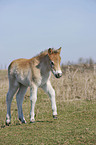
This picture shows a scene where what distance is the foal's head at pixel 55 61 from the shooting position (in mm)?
6557

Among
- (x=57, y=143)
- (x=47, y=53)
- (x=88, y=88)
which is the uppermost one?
(x=47, y=53)

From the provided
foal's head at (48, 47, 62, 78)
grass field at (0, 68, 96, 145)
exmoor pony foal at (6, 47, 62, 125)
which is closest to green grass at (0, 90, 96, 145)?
grass field at (0, 68, 96, 145)

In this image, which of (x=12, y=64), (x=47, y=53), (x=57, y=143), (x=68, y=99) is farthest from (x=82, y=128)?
(x=68, y=99)

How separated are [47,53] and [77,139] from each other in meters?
2.97

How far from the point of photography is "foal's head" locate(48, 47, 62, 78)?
6557 mm

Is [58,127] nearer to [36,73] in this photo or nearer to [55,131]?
[55,131]

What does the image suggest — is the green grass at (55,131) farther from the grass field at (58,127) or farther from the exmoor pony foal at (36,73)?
the exmoor pony foal at (36,73)

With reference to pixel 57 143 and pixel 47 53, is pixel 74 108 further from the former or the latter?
pixel 57 143

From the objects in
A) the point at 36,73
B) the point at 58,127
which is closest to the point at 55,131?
the point at 58,127

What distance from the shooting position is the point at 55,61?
6.68 meters

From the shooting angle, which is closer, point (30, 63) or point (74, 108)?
point (30, 63)

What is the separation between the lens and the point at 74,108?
9.86 m

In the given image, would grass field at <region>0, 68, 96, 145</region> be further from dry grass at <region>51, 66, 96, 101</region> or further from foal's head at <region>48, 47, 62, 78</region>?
foal's head at <region>48, 47, 62, 78</region>

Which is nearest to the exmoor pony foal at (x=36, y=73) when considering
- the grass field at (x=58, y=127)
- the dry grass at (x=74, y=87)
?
the grass field at (x=58, y=127)
